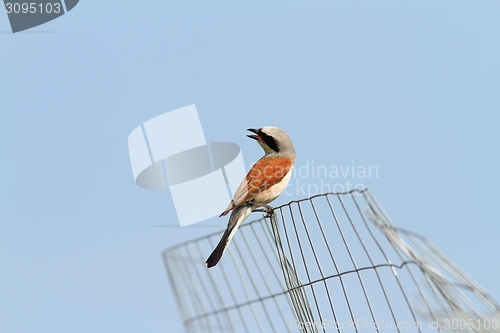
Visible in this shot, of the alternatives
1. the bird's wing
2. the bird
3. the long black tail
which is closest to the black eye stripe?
the bird

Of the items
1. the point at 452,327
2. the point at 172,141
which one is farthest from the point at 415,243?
the point at 172,141

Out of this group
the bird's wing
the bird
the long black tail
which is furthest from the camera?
the bird's wing

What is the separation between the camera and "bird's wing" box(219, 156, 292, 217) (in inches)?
183

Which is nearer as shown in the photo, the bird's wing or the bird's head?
the bird's wing

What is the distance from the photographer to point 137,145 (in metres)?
4.62

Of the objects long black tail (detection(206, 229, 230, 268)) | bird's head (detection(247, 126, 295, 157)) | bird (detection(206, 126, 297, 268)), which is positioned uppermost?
bird's head (detection(247, 126, 295, 157))

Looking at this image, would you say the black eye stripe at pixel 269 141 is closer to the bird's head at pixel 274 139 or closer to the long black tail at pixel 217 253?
the bird's head at pixel 274 139

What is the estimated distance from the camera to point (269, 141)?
5.49 meters

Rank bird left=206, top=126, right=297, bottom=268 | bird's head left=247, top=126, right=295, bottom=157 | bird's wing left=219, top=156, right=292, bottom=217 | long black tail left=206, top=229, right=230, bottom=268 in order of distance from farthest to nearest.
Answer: bird's head left=247, top=126, right=295, bottom=157 < bird's wing left=219, top=156, right=292, bottom=217 < bird left=206, top=126, right=297, bottom=268 < long black tail left=206, top=229, right=230, bottom=268

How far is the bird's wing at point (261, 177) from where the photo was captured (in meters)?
4.66

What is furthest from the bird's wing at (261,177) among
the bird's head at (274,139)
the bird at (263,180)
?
the bird's head at (274,139)

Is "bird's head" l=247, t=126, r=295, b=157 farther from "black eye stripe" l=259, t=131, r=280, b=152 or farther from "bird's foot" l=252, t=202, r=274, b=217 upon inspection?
"bird's foot" l=252, t=202, r=274, b=217

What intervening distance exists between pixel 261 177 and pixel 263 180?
0.15 ft

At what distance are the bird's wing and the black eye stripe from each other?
5.8 inches
